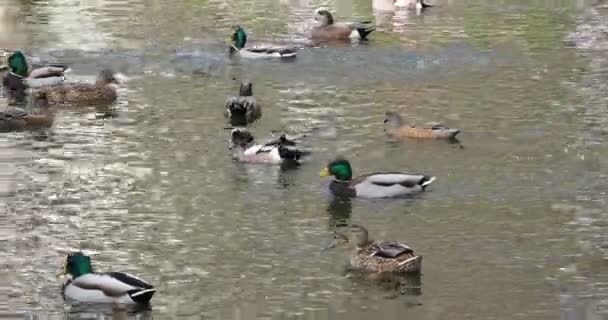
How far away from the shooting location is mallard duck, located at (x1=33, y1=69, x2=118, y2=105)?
80.4 feet

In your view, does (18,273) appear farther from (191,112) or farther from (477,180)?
(191,112)

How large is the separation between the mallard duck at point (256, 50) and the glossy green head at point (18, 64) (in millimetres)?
4219

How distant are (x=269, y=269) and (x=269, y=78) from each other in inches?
468

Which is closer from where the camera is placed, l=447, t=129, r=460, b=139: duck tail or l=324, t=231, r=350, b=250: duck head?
l=324, t=231, r=350, b=250: duck head

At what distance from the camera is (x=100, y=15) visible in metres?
34.4

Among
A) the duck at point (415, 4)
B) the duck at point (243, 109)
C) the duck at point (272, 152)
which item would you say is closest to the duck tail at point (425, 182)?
the duck at point (272, 152)

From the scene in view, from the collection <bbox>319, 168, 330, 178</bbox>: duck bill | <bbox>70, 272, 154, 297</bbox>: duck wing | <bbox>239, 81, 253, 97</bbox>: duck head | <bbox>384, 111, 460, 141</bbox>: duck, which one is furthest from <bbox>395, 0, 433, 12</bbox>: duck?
<bbox>70, 272, 154, 297</bbox>: duck wing

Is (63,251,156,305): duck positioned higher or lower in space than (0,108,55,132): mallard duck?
higher

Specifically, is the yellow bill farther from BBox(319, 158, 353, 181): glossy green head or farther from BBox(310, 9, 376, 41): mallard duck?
BBox(310, 9, 376, 41): mallard duck

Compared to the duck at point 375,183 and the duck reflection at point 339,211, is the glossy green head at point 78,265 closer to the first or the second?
the duck reflection at point 339,211

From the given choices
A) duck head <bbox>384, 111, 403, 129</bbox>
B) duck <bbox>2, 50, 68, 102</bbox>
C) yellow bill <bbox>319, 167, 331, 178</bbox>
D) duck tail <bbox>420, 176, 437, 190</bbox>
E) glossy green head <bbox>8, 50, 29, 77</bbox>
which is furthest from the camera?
glossy green head <bbox>8, 50, 29, 77</bbox>

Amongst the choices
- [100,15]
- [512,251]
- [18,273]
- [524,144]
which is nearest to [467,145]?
[524,144]

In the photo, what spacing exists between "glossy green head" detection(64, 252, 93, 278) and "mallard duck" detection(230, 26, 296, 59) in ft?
46.6

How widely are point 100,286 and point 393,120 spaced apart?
8.57 meters
